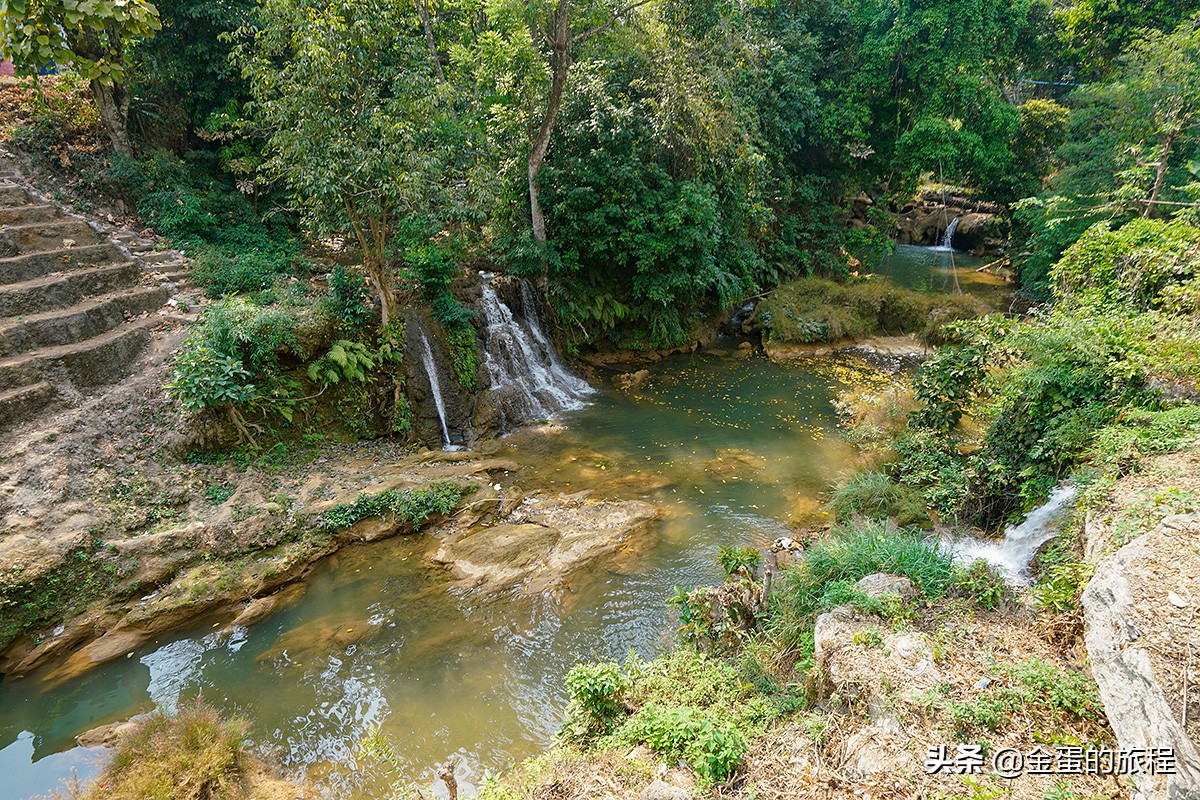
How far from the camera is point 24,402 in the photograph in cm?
853

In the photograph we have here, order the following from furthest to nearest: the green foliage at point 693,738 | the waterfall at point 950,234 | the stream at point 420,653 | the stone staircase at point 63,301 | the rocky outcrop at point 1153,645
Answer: the waterfall at point 950,234
the stone staircase at point 63,301
the stream at point 420,653
the green foliage at point 693,738
the rocky outcrop at point 1153,645

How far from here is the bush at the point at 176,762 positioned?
516 centimetres

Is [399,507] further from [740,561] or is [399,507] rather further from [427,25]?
[427,25]

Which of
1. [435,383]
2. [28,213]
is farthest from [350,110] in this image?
[28,213]

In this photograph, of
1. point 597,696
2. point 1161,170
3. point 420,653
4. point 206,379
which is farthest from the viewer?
point 1161,170

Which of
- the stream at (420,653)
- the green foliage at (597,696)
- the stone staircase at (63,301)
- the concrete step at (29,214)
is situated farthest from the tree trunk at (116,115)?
the green foliage at (597,696)

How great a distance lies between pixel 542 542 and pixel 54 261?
10.4 meters

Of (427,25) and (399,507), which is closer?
(399,507)

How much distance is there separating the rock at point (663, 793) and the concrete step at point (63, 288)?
39.6 feet

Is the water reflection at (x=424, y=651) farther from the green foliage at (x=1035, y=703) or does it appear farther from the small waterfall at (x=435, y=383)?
the green foliage at (x=1035, y=703)

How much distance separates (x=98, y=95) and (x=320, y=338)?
814 centimetres

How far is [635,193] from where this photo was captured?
47.2 feet

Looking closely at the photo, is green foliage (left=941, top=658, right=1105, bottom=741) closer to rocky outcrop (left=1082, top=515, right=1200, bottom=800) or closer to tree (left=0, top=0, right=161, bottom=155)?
rocky outcrop (left=1082, top=515, right=1200, bottom=800)

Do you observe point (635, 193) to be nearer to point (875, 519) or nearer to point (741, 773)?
point (875, 519)
